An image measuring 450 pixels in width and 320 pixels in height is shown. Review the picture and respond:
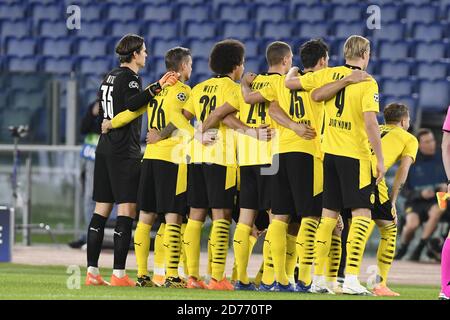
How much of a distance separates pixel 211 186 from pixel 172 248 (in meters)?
0.61

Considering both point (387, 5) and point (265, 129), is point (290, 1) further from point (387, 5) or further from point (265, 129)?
point (265, 129)

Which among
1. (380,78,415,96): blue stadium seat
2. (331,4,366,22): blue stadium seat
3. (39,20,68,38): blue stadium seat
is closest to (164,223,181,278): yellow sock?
(380,78,415,96): blue stadium seat

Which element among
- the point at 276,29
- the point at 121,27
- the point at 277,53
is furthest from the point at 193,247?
the point at 121,27

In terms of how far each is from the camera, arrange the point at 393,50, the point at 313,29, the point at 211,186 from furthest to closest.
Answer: the point at 313,29
the point at 393,50
the point at 211,186

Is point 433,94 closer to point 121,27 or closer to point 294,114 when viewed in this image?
point 121,27

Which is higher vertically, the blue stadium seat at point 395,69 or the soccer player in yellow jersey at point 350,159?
the blue stadium seat at point 395,69

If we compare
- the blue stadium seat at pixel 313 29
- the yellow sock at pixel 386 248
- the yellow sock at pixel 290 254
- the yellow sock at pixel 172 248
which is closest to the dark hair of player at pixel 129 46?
the yellow sock at pixel 172 248

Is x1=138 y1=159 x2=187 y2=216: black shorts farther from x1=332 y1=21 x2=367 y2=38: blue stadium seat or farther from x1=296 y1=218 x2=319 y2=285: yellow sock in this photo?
x1=332 y1=21 x2=367 y2=38: blue stadium seat

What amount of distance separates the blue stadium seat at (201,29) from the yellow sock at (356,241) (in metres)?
12.0

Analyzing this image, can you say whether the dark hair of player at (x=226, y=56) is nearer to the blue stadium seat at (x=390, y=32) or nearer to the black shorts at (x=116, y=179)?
the black shorts at (x=116, y=179)

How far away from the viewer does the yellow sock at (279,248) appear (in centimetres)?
1020

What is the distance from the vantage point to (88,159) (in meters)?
17.2

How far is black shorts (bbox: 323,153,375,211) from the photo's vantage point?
9.77 m

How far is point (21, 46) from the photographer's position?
22344 mm
